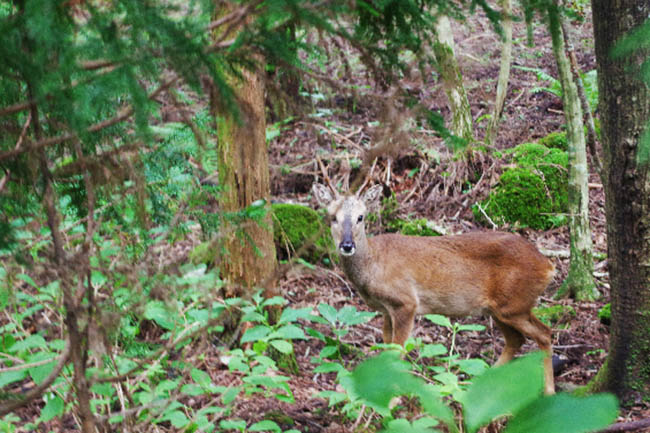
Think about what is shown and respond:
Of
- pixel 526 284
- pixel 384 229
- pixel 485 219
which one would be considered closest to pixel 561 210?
pixel 485 219

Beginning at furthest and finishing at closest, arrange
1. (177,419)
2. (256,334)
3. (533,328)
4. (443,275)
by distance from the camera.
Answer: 1. (443,275)
2. (533,328)
3. (256,334)
4. (177,419)

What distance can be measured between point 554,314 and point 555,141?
4169 mm

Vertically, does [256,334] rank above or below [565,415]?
below

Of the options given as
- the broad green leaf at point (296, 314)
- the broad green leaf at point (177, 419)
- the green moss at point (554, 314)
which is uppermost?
the broad green leaf at point (296, 314)

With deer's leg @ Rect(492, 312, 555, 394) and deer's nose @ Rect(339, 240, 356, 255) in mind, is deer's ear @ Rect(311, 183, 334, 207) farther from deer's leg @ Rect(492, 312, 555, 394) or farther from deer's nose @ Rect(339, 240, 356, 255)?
deer's leg @ Rect(492, 312, 555, 394)

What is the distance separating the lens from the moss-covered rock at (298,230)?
783 centimetres

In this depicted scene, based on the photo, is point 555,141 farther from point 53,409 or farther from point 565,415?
point 565,415

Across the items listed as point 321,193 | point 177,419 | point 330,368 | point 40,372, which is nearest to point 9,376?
point 40,372

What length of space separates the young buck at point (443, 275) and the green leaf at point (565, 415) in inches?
182

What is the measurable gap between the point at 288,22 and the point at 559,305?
17.0 feet

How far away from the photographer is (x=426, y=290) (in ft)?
21.0

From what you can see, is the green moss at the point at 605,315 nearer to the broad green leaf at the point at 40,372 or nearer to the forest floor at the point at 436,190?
the forest floor at the point at 436,190

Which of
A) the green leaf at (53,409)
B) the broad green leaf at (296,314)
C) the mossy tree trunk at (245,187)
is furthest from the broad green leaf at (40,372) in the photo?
the mossy tree trunk at (245,187)

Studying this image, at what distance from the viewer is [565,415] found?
1.17 metres
